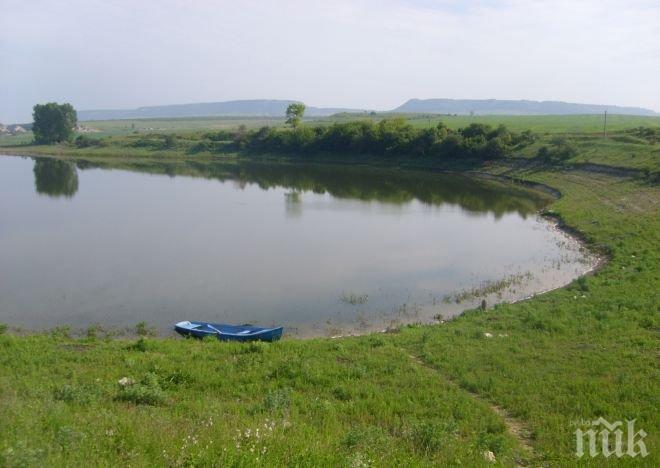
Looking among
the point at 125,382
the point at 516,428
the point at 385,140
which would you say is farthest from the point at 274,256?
the point at 385,140

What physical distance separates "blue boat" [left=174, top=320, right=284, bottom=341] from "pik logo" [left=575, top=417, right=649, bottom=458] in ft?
A: 29.8

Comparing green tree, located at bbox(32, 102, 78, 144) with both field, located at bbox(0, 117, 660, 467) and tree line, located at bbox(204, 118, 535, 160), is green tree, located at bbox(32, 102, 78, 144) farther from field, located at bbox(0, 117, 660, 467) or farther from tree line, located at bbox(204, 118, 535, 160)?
field, located at bbox(0, 117, 660, 467)

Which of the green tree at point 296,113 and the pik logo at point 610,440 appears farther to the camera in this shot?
the green tree at point 296,113

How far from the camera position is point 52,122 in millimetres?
119438

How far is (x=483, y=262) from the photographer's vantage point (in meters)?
27.2

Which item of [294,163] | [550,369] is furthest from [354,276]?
[294,163]

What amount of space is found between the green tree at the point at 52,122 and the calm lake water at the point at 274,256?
71000 millimetres

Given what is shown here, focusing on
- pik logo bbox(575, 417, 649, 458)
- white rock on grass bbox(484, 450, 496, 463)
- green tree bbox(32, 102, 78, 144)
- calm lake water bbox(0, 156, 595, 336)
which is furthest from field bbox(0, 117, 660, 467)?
green tree bbox(32, 102, 78, 144)

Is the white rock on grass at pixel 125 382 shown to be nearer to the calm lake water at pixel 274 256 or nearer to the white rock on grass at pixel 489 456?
the white rock on grass at pixel 489 456

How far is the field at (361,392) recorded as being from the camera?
6777 mm

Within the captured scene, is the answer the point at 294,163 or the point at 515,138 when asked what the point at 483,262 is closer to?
the point at 515,138

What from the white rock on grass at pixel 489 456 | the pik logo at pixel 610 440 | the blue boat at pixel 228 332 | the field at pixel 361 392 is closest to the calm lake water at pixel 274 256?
the blue boat at pixel 228 332

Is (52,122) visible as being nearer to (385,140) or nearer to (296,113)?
(296,113)

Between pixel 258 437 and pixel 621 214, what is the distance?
33.8 m
